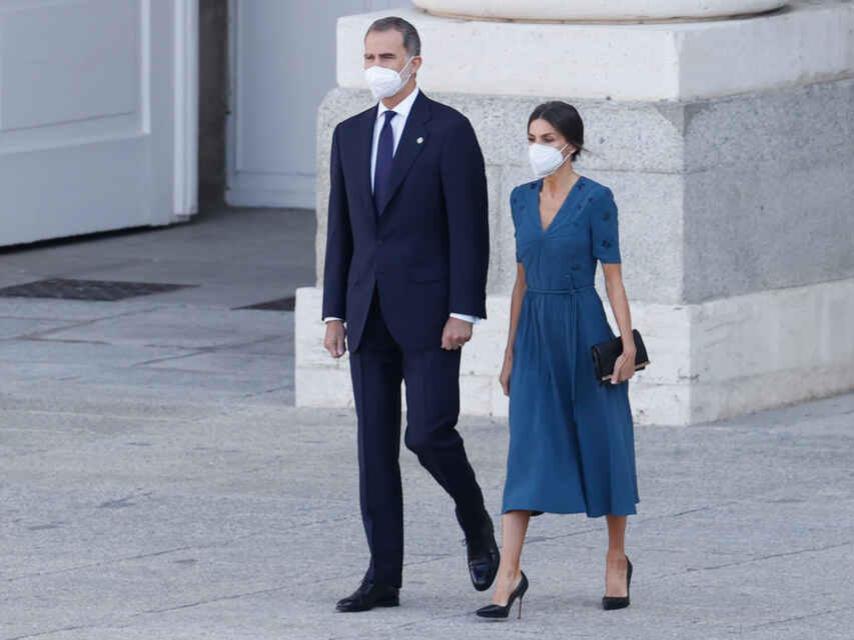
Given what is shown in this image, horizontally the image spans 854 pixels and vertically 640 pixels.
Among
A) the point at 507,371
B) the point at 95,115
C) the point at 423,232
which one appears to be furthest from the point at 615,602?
the point at 95,115

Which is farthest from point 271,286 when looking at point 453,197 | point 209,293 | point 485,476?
point 453,197

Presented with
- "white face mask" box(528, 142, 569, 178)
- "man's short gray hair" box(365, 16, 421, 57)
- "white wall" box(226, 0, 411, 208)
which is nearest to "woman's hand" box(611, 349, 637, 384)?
"white face mask" box(528, 142, 569, 178)

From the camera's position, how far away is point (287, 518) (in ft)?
25.8

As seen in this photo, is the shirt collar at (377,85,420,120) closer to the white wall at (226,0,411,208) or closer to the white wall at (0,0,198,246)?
the white wall at (0,0,198,246)

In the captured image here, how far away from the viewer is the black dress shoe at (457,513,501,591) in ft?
22.3

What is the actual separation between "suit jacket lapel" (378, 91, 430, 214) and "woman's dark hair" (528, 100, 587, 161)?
0.31m

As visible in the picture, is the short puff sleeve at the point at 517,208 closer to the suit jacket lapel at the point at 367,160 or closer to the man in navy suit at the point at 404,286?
the man in navy suit at the point at 404,286

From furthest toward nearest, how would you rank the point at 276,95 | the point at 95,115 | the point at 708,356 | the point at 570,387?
the point at 276,95 < the point at 95,115 < the point at 708,356 < the point at 570,387

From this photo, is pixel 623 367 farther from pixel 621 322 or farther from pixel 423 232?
pixel 423 232

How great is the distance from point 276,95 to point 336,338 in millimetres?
9694

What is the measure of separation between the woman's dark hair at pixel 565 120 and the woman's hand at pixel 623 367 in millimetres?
556

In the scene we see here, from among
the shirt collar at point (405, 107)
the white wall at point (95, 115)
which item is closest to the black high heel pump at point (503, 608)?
the shirt collar at point (405, 107)

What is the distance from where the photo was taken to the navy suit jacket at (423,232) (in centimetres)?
667

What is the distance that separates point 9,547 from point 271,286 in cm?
588
